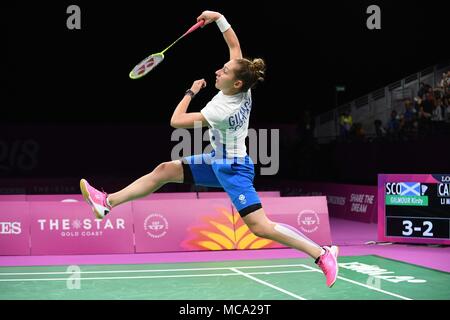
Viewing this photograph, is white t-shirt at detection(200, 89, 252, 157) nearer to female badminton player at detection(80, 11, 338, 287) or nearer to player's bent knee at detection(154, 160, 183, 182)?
female badminton player at detection(80, 11, 338, 287)

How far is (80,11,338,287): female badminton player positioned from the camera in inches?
202

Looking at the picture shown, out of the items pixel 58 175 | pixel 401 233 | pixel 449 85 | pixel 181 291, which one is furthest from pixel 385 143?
pixel 58 175

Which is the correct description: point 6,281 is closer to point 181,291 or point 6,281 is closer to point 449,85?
point 181,291

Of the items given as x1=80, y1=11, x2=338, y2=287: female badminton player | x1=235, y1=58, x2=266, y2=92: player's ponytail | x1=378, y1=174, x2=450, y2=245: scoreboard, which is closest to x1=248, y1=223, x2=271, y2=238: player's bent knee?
x1=80, y1=11, x2=338, y2=287: female badminton player

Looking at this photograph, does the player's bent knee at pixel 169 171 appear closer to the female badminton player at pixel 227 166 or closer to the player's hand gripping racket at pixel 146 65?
the female badminton player at pixel 227 166

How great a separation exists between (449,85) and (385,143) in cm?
176

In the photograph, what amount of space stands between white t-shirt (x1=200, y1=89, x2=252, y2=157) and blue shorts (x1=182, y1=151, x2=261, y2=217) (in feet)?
A: 0.29

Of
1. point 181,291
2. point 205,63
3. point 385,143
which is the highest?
point 205,63

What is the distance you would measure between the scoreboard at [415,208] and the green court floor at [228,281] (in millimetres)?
1657

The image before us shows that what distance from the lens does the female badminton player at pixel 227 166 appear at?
16.8ft

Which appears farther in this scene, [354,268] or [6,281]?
[354,268]

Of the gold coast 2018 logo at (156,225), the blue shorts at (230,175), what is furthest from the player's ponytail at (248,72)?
the gold coast 2018 logo at (156,225)

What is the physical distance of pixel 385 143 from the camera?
567 inches

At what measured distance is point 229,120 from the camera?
5105 mm
